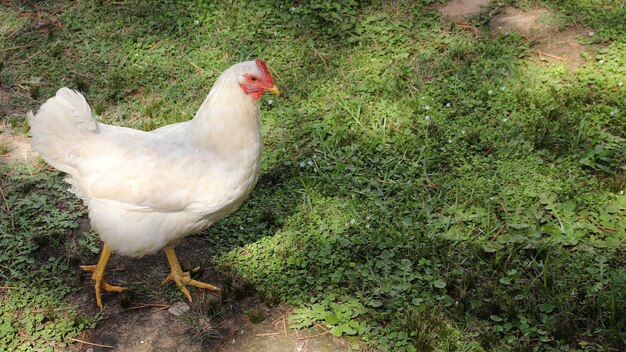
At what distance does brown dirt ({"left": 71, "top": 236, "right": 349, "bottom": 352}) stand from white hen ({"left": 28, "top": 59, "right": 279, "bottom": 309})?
42 centimetres

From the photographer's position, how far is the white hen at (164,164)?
396 centimetres

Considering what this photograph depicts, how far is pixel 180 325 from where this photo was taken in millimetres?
4109

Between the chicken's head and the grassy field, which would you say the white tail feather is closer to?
the grassy field

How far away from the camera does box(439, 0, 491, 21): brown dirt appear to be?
659 cm

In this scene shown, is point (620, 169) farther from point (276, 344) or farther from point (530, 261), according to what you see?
point (276, 344)

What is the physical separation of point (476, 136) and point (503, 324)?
1838mm

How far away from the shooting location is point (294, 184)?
5109mm

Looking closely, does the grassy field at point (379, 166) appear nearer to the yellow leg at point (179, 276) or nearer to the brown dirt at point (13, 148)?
the brown dirt at point (13, 148)

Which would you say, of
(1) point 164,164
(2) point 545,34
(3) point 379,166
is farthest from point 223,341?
(2) point 545,34

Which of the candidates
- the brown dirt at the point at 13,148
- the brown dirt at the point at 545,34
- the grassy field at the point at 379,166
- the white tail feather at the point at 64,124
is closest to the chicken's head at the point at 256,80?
the white tail feather at the point at 64,124

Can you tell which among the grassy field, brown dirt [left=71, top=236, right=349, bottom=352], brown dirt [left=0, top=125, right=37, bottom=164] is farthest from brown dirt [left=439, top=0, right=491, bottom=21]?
brown dirt [left=0, top=125, right=37, bottom=164]

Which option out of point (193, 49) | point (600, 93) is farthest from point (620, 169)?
point (193, 49)

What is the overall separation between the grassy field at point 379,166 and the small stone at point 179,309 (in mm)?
399

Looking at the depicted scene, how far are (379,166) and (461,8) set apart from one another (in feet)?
7.98
